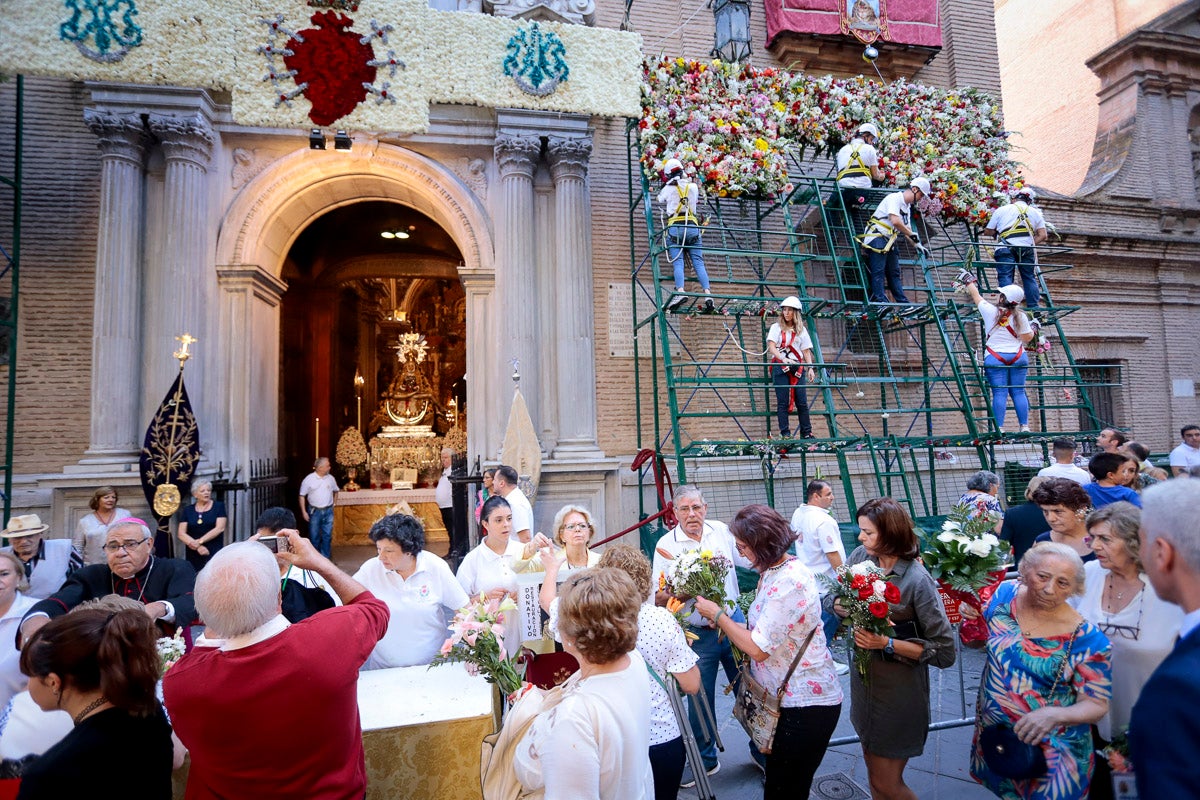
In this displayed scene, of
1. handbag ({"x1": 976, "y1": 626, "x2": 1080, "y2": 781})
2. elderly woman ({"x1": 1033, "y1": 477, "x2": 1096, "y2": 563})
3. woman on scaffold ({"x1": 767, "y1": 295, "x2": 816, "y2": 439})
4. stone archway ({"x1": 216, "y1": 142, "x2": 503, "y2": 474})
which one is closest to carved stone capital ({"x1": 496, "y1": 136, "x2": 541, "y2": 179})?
stone archway ({"x1": 216, "y1": 142, "x2": 503, "y2": 474})

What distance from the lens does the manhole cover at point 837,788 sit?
12.7 ft

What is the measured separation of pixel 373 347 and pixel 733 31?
10.8m

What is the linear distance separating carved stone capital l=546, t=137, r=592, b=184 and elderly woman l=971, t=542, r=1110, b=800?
8.72 metres

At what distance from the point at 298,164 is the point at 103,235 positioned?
278cm

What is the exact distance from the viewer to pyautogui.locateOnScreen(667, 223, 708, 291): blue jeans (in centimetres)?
909

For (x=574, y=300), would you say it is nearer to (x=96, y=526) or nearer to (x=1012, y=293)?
(x=1012, y=293)

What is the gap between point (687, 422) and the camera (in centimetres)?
1084

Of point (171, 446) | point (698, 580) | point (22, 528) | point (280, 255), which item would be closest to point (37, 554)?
point (22, 528)

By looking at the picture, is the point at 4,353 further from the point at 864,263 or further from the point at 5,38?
the point at 864,263

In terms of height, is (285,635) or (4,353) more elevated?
(4,353)

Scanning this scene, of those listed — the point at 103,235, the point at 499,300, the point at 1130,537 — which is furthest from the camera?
the point at 499,300

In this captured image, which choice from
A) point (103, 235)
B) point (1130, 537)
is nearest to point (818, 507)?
point (1130, 537)

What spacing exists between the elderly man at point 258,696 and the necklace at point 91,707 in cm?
19

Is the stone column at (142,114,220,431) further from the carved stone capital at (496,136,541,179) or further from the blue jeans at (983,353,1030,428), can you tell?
the blue jeans at (983,353,1030,428)
